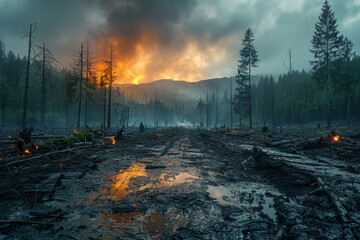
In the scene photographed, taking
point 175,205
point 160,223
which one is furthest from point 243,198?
point 160,223

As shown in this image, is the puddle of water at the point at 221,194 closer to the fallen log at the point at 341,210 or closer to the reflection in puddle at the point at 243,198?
the reflection in puddle at the point at 243,198

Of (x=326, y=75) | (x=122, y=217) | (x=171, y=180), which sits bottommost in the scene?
(x=171, y=180)

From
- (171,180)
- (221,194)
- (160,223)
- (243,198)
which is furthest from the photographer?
(171,180)

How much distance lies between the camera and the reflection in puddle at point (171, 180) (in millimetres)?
4598

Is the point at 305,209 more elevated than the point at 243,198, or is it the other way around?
the point at 305,209

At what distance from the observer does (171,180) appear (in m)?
5.07

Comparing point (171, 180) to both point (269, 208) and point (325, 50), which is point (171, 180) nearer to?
point (269, 208)

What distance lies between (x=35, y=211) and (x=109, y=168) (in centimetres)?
354

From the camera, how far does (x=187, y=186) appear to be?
178 inches

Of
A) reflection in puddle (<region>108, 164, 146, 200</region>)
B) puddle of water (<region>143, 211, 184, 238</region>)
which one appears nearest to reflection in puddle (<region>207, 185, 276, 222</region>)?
puddle of water (<region>143, 211, 184, 238</region>)

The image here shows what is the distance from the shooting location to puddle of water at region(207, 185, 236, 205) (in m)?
3.63

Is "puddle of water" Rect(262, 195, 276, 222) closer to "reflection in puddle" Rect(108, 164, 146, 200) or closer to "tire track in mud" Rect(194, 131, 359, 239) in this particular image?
"tire track in mud" Rect(194, 131, 359, 239)

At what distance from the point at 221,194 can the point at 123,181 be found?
2.98 m

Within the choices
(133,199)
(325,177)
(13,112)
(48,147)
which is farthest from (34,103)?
(325,177)
